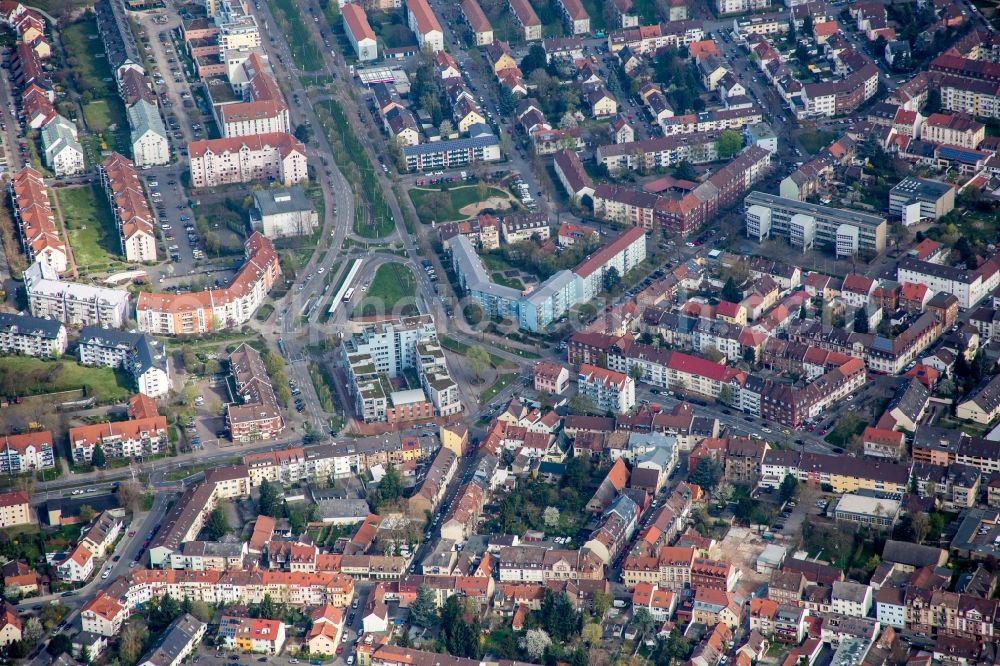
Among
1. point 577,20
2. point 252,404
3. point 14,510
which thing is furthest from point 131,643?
point 577,20

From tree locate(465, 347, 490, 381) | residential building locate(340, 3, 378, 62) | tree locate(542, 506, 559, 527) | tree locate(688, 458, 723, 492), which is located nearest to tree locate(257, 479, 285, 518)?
tree locate(542, 506, 559, 527)

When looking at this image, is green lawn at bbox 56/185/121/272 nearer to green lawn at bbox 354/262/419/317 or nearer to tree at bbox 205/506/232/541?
green lawn at bbox 354/262/419/317

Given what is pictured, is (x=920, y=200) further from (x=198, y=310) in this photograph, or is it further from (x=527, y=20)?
(x=198, y=310)

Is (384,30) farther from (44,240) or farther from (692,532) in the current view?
(692,532)

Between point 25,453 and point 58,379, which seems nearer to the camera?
point 25,453

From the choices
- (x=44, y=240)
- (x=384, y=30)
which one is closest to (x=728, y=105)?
(x=384, y=30)

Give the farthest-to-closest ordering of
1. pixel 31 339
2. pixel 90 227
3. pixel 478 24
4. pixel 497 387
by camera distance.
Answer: pixel 478 24 < pixel 90 227 < pixel 31 339 < pixel 497 387

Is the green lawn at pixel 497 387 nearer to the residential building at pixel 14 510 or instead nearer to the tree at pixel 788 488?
the tree at pixel 788 488
